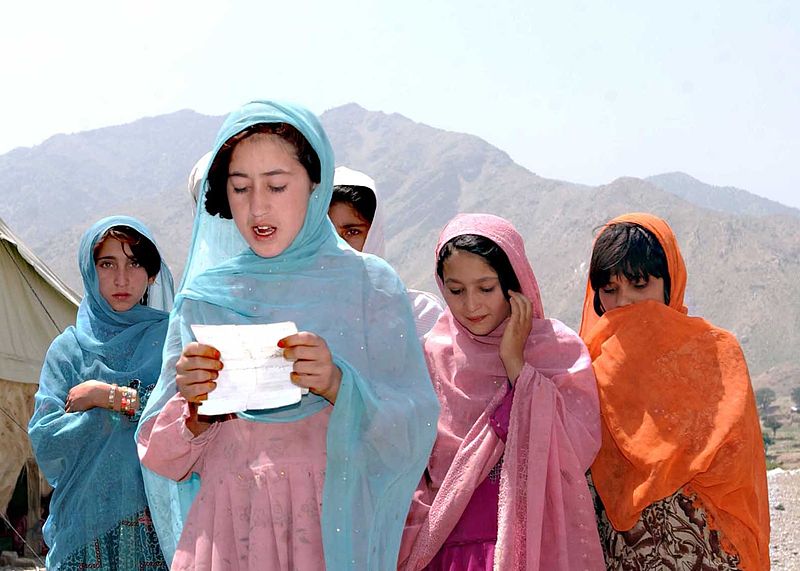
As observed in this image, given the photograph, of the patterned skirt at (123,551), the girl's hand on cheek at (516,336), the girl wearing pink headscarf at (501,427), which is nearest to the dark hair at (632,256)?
the girl wearing pink headscarf at (501,427)

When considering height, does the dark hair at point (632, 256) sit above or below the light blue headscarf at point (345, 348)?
above

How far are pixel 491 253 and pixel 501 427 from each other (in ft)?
1.94

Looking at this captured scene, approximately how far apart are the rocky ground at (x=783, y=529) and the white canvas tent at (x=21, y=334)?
55cm

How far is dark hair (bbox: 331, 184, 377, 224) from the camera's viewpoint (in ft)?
12.9

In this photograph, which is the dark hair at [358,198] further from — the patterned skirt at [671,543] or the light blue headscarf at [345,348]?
the patterned skirt at [671,543]

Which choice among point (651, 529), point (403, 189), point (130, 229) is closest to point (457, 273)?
point (651, 529)

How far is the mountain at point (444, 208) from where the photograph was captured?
7400 centimetres

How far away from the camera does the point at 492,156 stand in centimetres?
13775

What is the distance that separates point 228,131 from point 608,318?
5.77 ft

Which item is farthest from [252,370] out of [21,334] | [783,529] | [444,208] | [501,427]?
[444,208]

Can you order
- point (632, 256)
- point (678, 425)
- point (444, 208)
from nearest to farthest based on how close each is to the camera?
point (678, 425) → point (632, 256) → point (444, 208)

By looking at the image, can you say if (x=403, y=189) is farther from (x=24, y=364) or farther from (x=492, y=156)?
(x=24, y=364)

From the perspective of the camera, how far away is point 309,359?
2.12m

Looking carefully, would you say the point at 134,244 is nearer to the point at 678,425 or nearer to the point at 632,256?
the point at 632,256
